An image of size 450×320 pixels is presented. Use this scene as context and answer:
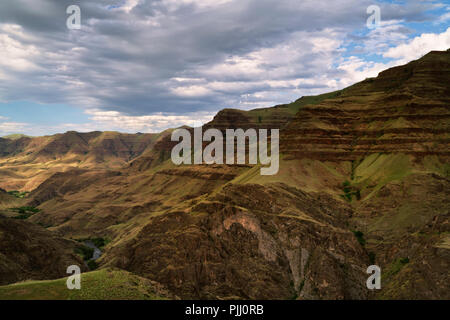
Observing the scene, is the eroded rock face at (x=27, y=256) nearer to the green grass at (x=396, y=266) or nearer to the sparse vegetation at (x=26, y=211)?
the green grass at (x=396, y=266)

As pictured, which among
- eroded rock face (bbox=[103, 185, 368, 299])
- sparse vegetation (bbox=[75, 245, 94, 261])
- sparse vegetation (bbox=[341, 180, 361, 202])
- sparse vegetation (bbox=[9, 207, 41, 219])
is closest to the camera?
eroded rock face (bbox=[103, 185, 368, 299])

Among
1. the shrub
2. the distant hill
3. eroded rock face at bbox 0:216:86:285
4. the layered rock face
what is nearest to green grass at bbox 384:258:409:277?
the distant hill

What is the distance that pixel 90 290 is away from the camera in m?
52.2

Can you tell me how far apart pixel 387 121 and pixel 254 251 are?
6477cm

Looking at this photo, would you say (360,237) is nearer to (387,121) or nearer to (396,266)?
(396,266)

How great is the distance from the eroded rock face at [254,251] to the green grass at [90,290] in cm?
1257

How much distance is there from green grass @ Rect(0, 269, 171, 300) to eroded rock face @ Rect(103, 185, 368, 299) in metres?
12.6

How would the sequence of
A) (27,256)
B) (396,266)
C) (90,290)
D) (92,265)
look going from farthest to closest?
(92,265)
(27,256)
(396,266)
(90,290)

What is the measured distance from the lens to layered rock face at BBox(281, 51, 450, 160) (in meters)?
96.9

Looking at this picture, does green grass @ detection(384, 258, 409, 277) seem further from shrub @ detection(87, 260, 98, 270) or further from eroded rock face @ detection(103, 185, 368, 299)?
shrub @ detection(87, 260, 98, 270)

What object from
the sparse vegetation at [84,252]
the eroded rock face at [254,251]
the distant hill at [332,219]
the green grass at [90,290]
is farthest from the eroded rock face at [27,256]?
the green grass at [90,290]

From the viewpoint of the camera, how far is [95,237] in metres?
139

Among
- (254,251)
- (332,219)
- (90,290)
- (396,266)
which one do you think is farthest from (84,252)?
(396,266)

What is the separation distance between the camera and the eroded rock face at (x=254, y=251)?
65375mm
